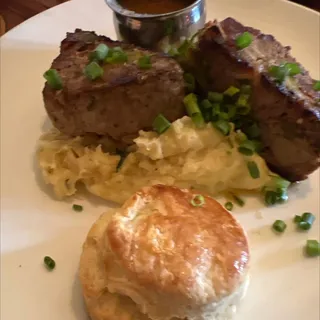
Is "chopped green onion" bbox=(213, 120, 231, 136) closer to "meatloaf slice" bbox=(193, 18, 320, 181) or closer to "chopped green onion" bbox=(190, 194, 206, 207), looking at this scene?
"meatloaf slice" bbox=(193, 18, 320, 181)

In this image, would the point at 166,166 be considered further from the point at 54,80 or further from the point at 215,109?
the point at 54,80

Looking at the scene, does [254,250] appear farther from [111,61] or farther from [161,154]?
[111,61]

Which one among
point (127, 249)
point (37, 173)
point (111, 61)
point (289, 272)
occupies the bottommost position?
point (289, 272)

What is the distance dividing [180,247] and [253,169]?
37.8 inches

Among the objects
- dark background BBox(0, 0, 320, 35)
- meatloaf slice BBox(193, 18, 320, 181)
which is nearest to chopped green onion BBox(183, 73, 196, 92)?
meatloaf slice BBox(193, 18, 320, 181)

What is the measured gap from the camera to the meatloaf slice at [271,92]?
312 cm

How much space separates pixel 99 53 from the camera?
10.9 feet

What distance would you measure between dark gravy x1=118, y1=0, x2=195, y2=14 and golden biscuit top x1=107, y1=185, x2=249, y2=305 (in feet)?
5.29

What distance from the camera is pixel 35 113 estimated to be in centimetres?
384

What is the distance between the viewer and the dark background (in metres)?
4.92

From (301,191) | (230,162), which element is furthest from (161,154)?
(301,191)

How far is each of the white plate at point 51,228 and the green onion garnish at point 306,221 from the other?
36 millimetres

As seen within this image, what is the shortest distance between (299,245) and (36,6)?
342cm

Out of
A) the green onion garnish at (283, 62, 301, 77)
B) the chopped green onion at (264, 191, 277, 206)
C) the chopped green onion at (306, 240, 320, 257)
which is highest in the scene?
the green onion garnish at (283, 62, 301, 77)
